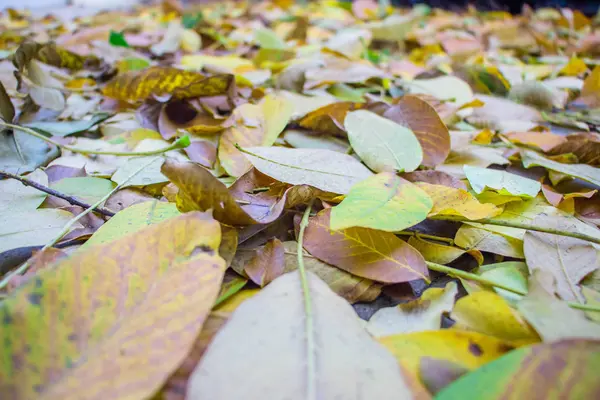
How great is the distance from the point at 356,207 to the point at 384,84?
2.20 feet

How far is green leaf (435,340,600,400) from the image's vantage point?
0.25 meters

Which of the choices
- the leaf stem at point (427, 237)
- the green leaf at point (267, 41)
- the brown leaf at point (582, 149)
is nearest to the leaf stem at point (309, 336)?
the leaf stem at point (427, 237)

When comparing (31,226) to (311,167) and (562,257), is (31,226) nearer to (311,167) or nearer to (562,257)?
(311,167)

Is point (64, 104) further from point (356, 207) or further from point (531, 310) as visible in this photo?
point (531, 310)

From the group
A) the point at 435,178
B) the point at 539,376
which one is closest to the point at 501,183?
the point at 435,178

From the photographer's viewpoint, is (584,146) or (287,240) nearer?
(287,240)

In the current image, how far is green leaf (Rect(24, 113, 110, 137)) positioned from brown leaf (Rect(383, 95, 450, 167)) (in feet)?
1.94

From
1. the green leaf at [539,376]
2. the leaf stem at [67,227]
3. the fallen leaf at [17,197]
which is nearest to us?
the green leaf at [539,376]

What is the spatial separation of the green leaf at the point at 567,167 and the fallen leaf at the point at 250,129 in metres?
0.39

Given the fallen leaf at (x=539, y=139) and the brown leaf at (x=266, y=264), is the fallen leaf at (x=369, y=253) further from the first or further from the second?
the fallen leaf at (x=539, y=139)

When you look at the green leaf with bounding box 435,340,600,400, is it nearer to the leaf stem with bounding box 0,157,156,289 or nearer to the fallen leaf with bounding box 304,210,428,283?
the fallen leaf with bounding box 304,210,428,283

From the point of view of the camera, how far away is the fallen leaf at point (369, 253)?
0.40m

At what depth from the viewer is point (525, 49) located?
1.66 m

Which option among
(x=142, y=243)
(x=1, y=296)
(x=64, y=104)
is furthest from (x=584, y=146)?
(x=64, y=104)
